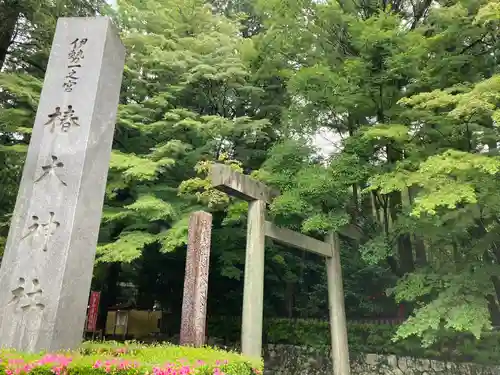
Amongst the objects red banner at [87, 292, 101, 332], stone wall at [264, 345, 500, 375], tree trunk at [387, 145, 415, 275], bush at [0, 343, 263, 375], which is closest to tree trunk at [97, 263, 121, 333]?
red banner at [87, 292, 101, 332]

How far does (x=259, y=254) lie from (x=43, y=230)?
399 centimetres

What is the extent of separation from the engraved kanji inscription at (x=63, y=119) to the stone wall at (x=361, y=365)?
903 centimetres

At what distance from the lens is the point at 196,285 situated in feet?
23.6

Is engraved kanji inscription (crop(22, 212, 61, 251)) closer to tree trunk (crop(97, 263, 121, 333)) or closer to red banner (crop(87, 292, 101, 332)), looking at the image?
red banner (crop(87, 292, 101, 332))

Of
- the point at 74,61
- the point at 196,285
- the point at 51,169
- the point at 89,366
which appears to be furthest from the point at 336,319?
the point at 74,61

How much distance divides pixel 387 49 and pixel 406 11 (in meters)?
3.11

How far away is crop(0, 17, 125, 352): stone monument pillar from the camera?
16.9 ft

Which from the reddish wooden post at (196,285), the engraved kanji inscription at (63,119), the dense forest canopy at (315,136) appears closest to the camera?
the engraved kanji inscription at (63,119)

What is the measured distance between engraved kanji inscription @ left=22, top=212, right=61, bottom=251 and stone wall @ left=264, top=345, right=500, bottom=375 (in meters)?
8.54

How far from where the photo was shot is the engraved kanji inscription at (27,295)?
5152 millimetres

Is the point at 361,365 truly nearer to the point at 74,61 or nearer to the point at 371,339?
the point at 371,339

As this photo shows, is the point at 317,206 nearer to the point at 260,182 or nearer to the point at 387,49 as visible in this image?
the point at 260,182

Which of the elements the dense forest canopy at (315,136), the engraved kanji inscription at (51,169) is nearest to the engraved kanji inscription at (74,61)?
the engraved kanji inscription at (51,169)

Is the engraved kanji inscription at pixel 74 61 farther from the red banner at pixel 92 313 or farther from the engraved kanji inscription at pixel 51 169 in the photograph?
the red banner at pixel 92 313
